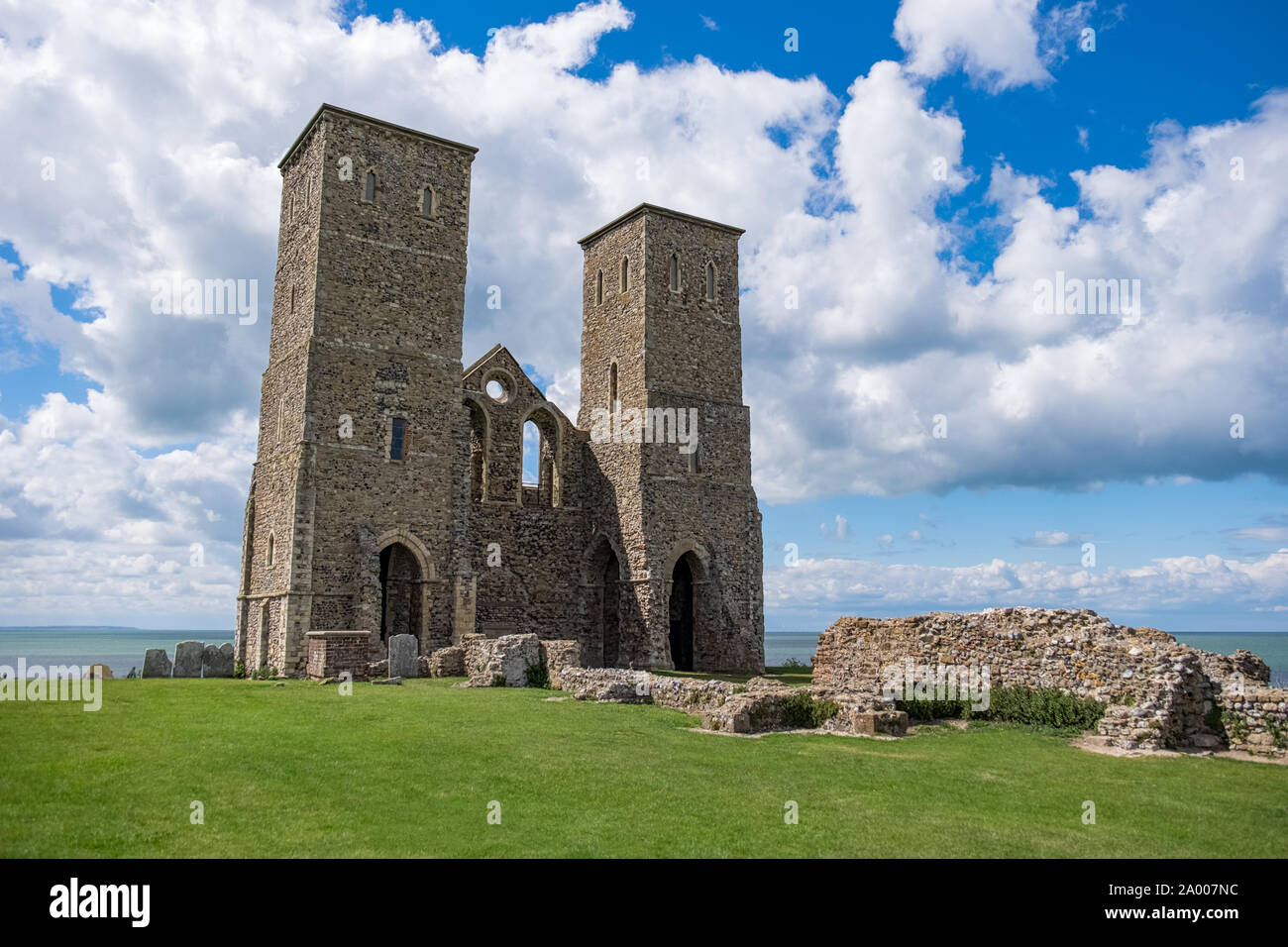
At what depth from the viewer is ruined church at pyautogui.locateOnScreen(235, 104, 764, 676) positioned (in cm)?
2806

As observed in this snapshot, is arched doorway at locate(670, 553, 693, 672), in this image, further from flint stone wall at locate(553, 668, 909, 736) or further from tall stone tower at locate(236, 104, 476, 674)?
flint stone wall at locate(553, 668, 909, 736)

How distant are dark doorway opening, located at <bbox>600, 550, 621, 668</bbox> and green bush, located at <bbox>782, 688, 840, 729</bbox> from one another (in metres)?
18.8

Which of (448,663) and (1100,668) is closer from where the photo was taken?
(1100,668)

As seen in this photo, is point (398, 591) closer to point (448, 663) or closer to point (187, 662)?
point (448, 663)

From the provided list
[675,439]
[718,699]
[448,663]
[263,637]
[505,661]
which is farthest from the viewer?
[675,439]

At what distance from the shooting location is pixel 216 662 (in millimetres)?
26562

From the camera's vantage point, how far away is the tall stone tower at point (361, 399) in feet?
90.3

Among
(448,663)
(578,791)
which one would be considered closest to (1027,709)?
(578,791)

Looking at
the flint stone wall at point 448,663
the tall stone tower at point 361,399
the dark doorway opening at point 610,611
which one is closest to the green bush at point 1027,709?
the flint stone wall at point 448,663

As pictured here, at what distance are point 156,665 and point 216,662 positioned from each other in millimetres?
1643

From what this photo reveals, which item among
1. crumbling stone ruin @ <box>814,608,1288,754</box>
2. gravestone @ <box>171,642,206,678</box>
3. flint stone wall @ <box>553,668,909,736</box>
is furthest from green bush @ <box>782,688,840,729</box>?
gravestone @ <box>171,642,206,678</box>

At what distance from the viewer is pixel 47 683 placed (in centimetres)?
1841
